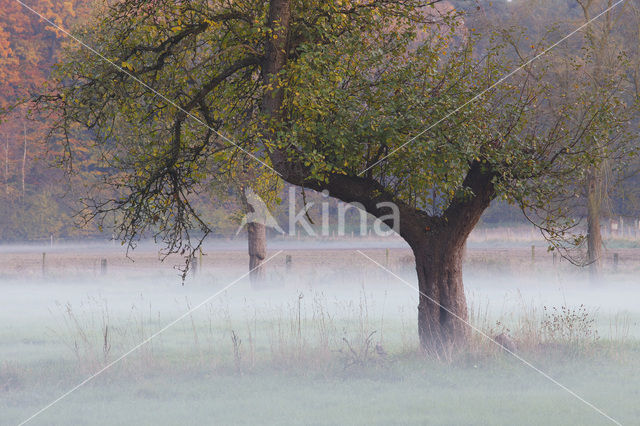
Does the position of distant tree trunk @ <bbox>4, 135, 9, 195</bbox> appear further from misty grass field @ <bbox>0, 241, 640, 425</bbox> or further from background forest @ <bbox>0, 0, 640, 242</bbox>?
misty grass field @ <bbox>0, 241, 640, 425</bbox>

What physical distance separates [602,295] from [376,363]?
1554 cm

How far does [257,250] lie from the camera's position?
27.6 metres

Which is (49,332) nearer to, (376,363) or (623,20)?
(376,363)

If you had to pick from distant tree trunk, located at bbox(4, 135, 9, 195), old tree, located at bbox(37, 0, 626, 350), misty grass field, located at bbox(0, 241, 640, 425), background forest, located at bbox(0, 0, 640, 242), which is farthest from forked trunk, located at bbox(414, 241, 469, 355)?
distant tree trunk, located at bbox(4, 135, 9, 195)

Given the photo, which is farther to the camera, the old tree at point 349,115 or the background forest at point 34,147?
the background forest at point 34,147

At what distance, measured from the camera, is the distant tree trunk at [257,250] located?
27.1 metres

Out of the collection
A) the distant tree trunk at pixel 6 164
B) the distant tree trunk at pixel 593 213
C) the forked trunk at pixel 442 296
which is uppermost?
the distant tree trunk at pixel 6 164

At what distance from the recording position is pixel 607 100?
14.5 metres

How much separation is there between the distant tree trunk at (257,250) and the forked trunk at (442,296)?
1215 centimetres

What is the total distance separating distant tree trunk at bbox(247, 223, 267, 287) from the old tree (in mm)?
11487

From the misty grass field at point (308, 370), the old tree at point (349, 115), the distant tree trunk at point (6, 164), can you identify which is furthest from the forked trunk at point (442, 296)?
the distant tree trunk at point (6, 164)

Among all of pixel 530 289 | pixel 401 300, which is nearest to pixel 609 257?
pixel 530 289

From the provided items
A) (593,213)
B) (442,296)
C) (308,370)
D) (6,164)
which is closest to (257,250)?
(593,213)

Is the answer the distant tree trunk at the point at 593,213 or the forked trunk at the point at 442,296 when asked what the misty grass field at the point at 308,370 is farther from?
the distant tree trunk at the point at 593,213
